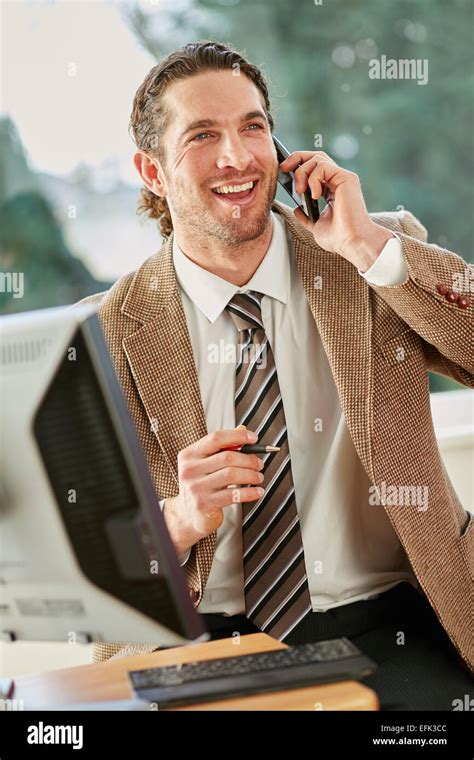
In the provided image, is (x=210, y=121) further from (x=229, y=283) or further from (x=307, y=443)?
(x=307, y=443)

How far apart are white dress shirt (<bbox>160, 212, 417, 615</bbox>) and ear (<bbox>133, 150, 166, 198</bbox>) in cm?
32

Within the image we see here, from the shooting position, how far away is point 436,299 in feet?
5.57

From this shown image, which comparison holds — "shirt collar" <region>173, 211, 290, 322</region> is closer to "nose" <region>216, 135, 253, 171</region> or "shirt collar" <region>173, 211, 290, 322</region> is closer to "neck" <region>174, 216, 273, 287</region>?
"neck" <region>174, 216, 273, 287</region>

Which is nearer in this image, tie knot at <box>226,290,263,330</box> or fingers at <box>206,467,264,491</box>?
fingers at <box>206,467,264,491</box>

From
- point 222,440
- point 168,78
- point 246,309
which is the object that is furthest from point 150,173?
point 222,440

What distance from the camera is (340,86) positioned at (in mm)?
2822

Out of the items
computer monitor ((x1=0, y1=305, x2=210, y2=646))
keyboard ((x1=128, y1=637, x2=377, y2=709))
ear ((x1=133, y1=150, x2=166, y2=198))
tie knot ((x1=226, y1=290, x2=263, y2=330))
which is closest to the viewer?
computer monitor ((x1=0, y1=305, x2=210, y2=646))

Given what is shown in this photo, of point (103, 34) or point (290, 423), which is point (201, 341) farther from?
point (103, 34)

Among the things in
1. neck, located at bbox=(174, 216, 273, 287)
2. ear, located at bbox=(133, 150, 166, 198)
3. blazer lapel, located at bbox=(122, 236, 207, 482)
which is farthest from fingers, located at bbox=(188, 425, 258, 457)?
ear, located at bbox=(133, 150, 166, 198)

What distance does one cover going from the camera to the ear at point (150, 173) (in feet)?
6.96

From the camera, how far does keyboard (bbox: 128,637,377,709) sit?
1046 millimetres

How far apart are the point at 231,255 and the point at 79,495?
3.36ft

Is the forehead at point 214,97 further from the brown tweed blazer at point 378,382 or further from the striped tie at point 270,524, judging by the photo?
the striped tie at point 270,524
